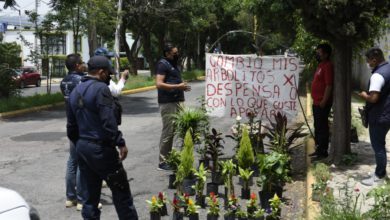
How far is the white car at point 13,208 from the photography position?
9.12 feet

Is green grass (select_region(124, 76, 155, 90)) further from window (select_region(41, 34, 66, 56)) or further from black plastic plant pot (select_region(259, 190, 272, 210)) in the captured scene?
black plastic plant pot (select_region(259, 190, 272, 210))

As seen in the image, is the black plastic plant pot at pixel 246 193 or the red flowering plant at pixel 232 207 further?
the black plastic plant pot at pixel 246 193

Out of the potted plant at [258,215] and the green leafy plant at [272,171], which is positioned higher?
the green leafy plant at [272,171]

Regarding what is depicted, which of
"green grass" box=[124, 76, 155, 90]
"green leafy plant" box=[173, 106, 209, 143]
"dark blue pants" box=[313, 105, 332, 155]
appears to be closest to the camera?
"green leafy plant" box=[173, 106, 209, 143]

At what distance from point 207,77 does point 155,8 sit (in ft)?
79.0

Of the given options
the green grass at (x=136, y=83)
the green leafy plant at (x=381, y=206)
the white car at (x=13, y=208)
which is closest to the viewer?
the white car at (x=13, y=208)

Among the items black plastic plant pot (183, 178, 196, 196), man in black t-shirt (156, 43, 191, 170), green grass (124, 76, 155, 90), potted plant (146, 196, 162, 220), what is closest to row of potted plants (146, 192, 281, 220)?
potted plant (146, 196, 162, 220)

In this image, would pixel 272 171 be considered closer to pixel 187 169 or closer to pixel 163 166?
pixel 187 169

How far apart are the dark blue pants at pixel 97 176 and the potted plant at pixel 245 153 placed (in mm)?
2178

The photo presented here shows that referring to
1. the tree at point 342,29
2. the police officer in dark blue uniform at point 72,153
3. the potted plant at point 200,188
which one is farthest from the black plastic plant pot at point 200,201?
the tree at point 342,29

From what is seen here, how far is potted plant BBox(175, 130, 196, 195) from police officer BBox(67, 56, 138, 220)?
4.59ft

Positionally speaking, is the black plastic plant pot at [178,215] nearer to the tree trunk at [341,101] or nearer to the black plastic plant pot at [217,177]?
the black plastic plant pot at [217,177]

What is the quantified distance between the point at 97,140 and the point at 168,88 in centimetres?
301

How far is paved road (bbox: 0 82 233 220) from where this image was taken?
6711 mm
